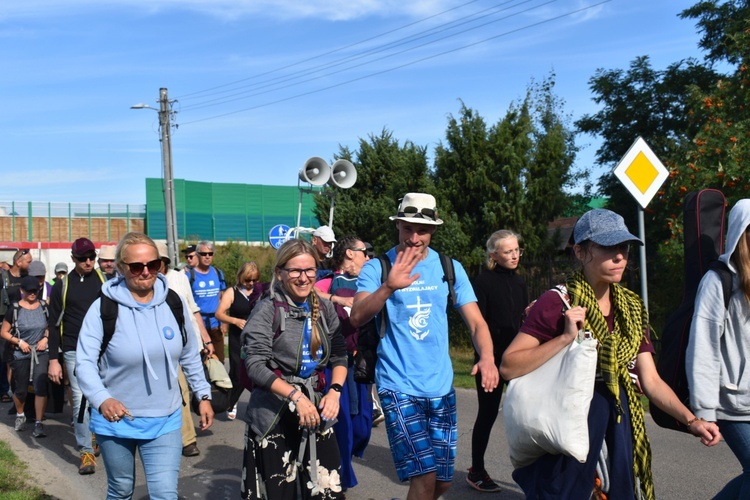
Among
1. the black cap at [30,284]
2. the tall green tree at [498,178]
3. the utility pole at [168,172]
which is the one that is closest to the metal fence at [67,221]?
the utility pole at [168,172]

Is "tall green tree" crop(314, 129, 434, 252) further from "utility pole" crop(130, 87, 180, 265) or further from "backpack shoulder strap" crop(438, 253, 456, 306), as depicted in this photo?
"backpack shoulder strap" crop(438, 253, 456, 306)

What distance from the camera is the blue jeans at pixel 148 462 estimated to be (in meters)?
4.34

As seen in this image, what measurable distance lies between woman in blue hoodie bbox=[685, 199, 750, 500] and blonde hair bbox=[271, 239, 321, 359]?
1.86 m

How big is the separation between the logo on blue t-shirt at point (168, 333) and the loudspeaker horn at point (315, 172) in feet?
35.5

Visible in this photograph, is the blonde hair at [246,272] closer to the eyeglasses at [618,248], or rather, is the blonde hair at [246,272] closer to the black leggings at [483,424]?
the black leggings at [483,424]

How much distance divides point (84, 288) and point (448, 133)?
1526cm

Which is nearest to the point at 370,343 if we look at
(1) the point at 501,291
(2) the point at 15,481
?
(1) the point at 501,291

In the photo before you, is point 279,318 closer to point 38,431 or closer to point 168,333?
point 168,333

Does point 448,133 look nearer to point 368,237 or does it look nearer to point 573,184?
point 368,237

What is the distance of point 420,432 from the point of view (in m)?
4.47

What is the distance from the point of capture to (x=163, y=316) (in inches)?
177

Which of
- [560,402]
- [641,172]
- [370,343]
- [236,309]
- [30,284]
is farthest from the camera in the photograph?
[30,284]

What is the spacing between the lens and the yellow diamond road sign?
7.99 meters

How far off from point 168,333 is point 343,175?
1128 centimetres
